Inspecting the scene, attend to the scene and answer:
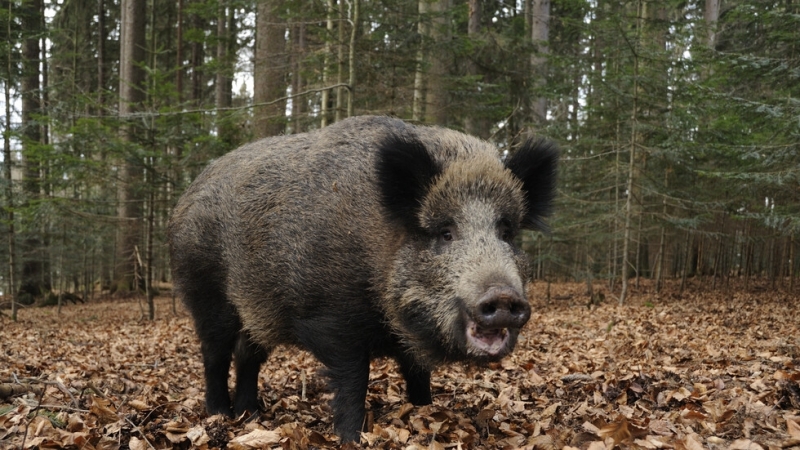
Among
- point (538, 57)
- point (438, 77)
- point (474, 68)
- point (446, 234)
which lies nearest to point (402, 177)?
point (446, 234)

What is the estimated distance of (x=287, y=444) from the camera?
3.43 m

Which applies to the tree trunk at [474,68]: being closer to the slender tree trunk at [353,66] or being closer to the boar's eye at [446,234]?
the slender tree trunk at [353,66]

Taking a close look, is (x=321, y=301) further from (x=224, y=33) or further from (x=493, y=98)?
(x=224, y=33)

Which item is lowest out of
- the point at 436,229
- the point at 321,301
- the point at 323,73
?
the point at 321,301

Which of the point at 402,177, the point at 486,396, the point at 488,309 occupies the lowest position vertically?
the point at 486,396

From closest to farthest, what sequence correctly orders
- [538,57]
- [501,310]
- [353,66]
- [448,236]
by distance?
1. [501,310]
2. [448,236]
3. [353,66]
4. [538,57]

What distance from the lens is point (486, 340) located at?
3.27 metres

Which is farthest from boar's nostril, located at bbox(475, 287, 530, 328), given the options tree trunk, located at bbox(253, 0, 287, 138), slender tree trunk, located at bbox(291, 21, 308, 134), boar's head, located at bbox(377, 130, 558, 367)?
tree trunk, located at bbox(253, 0, 287, 138)

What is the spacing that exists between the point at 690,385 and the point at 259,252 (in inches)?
134

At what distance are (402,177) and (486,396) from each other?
2082mm

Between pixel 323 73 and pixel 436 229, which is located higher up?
pixel 323 73

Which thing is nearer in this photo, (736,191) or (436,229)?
(436,229)

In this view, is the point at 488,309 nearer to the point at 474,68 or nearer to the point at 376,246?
the point at 376,246

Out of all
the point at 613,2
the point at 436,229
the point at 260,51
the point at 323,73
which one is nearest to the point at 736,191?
the point at 613,2
